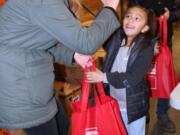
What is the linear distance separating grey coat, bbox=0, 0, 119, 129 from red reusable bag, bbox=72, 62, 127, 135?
14cm

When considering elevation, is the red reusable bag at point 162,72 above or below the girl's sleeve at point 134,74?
below

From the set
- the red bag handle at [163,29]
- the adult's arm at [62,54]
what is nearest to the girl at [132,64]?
→ the adult's arm at [62,54]

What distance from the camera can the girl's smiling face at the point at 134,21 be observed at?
1902 millimetres

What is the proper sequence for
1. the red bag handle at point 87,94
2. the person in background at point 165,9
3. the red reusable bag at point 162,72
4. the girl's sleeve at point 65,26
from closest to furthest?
the girl's sleeve at point 65,26, the red bag handle at point 87,94, the red reusable bag at point 162,72, the person in background at point 165,9

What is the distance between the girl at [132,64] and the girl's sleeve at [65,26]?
1.78 feet

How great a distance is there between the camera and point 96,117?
1.59 m

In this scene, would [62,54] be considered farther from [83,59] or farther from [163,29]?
[163,29]

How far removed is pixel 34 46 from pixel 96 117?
501 mm

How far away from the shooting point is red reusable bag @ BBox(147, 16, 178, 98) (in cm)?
238

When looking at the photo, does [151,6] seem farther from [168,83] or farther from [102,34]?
[102,34]

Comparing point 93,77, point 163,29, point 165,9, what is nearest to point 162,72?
point 163,29

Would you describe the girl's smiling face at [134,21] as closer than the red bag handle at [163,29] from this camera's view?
Yes

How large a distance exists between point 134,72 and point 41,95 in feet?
2.03

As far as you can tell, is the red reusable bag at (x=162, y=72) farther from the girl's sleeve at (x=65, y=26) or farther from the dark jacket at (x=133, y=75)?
the girl's sleeve at (x=65, y=26)
